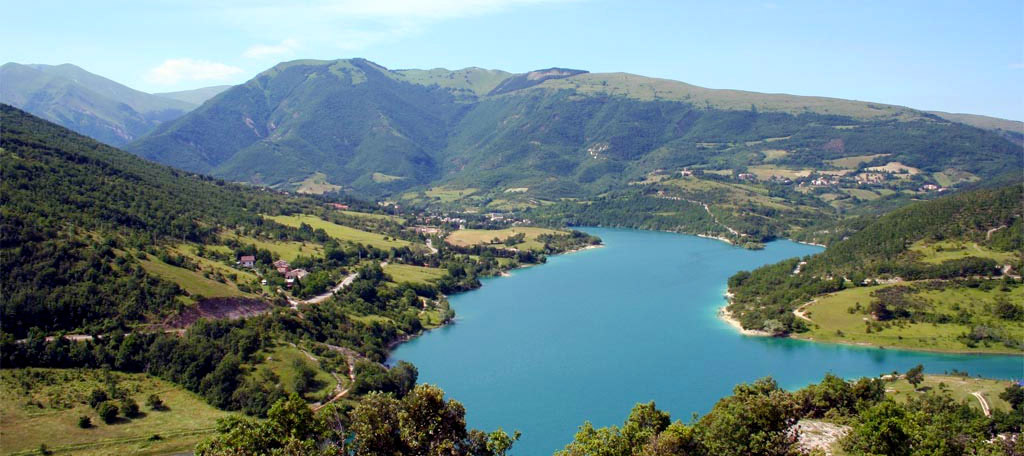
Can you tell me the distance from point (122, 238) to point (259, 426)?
45154 mm

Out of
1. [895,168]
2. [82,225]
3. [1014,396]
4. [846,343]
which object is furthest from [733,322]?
[895,168]

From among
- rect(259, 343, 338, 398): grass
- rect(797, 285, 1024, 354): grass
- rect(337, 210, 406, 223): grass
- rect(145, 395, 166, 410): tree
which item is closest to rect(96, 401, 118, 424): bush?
rect(145, 395, 166, 410): tree

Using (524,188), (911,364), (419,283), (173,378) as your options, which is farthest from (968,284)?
(524,188)

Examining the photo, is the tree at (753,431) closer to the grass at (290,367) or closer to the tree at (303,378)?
the grass at (290,367)

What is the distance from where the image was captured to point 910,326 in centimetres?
6128

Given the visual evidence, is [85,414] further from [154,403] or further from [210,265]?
[210,265]

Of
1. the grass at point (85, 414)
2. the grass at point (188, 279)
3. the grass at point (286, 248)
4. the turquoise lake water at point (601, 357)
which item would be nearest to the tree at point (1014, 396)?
the turquoise lake water at point (601, 357)

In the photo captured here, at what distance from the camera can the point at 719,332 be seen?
65.6 meters

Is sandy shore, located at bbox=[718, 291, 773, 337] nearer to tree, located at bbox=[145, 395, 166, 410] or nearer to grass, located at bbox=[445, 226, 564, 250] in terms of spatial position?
grass, located at bbox=[445, 226, 564, 250]

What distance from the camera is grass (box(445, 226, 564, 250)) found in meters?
115

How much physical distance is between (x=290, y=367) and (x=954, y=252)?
69385 millimetres

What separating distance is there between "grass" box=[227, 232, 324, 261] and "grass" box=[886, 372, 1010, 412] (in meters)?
63.8

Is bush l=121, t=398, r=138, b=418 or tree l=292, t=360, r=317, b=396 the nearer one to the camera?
bush l=121, t=398, r=138, b=418

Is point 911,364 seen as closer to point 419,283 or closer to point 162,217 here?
point 419,283
